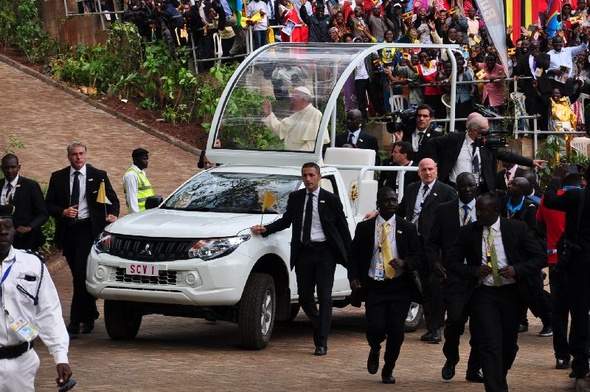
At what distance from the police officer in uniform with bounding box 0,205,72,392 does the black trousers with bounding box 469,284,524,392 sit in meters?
3.78

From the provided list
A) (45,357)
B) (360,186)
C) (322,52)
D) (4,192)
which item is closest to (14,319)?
(45,357)

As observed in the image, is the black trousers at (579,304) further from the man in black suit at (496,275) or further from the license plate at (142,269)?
the license plate at (142,269)

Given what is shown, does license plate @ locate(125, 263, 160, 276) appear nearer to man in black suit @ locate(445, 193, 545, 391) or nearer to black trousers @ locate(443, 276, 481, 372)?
black trousers @ locate(443, 276, 481, 372)

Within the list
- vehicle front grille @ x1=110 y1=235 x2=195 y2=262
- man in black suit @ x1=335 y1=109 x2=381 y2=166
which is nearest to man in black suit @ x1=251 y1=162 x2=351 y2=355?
vehicle front grille @ x1=110 y1=235 x2=195 y2=262

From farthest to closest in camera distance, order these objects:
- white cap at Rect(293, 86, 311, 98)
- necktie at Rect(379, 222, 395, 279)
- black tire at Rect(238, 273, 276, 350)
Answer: white cap at Rect(293, 86, 311, 98) → black tire at Rect(238, 273, 276, 350) → necktie at Rect(379, 222, 395, 279)

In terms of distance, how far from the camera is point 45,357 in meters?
13.5

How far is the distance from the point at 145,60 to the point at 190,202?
14.6 metres

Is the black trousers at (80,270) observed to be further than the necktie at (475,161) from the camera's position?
No

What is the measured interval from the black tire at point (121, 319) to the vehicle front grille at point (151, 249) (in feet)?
1.89

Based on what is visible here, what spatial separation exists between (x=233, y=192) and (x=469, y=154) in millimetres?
2673

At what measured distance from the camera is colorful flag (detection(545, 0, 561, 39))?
26.8m

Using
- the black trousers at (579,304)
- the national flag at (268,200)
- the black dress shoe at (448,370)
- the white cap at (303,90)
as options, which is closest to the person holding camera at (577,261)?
the black trousers at (579,304)

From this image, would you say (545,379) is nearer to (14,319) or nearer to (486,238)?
(486,238)

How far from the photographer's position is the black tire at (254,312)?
543 inches
